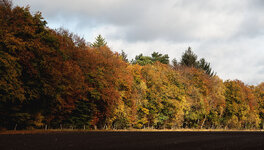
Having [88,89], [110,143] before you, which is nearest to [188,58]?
[88,89]

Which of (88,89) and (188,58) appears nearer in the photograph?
(88,89)

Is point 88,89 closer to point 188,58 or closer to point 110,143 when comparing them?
point 110,143

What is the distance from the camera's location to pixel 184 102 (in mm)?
68062

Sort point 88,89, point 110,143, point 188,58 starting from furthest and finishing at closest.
Result: point 188,58, point 88,89, point 110,143

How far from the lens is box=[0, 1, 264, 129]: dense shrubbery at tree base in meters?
31.1

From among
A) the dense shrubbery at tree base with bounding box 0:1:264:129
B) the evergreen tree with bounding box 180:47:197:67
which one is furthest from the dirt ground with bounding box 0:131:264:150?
the evergreen tree with bounding box 180:47:197:67

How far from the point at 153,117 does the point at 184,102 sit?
32.1 feet

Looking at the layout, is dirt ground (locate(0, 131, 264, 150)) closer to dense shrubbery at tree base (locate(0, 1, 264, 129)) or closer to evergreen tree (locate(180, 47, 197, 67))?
dense shrubbery at tree base (locate(0, 1, 264, 129))

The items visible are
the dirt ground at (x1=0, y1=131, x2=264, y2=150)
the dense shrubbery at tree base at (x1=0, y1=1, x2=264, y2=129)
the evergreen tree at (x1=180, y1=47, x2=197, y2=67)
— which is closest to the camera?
the dirt ground at (x1=0, y1=131, x2=264, y2=150)

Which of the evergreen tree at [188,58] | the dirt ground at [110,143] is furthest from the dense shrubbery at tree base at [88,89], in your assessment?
the evergreen tree at [188,58]

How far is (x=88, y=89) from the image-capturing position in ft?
143

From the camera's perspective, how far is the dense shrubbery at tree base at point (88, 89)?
31094 millimetres

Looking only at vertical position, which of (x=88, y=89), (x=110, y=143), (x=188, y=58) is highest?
(x=188, y=58)

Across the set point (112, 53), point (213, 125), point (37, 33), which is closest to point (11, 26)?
point (37, 33)
